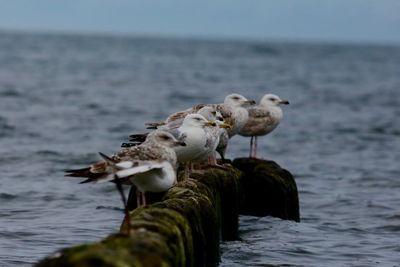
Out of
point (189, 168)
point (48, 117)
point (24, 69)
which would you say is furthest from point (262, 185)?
point (24, 69)

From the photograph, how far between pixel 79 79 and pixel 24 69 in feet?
31.2

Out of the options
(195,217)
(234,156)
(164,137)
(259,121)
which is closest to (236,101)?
(259,121)

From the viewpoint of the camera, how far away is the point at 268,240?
39.7ft

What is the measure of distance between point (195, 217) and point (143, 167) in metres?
1.05

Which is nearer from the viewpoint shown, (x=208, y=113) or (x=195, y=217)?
(x=195, y=217)

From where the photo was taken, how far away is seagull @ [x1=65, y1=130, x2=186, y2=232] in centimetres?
765

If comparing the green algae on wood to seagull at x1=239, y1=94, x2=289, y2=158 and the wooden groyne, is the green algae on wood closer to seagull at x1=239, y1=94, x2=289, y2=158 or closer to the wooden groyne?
the wooden groyne

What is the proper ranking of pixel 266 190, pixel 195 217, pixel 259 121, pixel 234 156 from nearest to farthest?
pixel 195 217 → pixel 266 190 → pixel 259 121 → pixel 234 156

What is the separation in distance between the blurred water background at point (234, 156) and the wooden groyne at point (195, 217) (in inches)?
11.8

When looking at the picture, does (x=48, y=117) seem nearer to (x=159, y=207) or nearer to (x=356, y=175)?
(x=356, y=175)

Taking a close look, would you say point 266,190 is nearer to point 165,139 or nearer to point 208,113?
point 208,113

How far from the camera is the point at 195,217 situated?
8.61 metres

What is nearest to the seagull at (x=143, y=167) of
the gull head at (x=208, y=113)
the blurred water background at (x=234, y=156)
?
the blurred water background at (x=234, y=156)

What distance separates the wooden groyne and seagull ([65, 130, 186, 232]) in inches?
7.8
